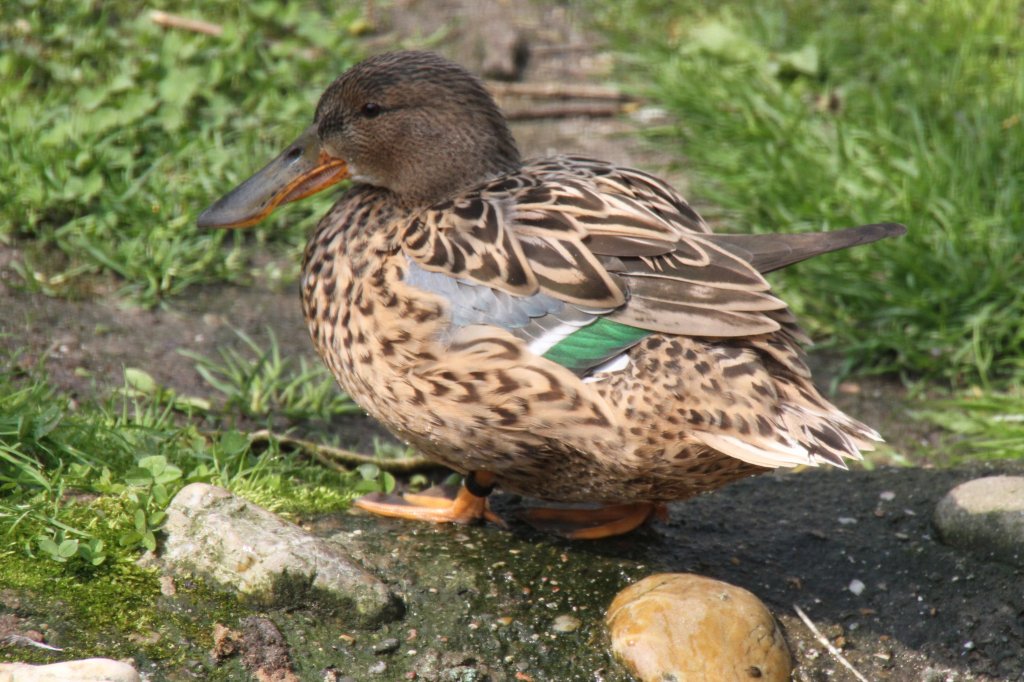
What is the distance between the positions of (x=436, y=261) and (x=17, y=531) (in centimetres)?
136

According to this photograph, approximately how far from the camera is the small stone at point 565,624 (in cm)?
345

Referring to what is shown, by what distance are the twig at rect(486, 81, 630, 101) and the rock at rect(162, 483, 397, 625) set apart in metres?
4.05

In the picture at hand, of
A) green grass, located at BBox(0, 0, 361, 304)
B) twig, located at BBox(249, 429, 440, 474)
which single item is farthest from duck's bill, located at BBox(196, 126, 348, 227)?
green grass, located at BBox(0, 0, 361, 304)

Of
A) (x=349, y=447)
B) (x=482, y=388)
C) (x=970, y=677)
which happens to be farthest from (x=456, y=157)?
(x=970, y=677)

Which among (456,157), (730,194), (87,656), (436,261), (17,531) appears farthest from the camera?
(730,194)

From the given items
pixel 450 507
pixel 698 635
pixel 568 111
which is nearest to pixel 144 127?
pixel 568 111

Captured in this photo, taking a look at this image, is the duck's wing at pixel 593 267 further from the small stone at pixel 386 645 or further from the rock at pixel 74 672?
the rock at pixel 74 672

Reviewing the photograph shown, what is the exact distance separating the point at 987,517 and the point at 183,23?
4.56 m

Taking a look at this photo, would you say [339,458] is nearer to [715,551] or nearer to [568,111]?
[715,551]

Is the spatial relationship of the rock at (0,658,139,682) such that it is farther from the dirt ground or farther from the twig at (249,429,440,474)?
the twig at (249,429,440,474)

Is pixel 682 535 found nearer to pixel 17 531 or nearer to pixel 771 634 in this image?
pixel 771 634

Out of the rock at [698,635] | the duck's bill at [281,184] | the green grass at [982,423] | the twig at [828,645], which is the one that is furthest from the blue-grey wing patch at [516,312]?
the green grass at [982,423]

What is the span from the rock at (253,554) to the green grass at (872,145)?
9.06 feet

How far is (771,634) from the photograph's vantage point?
134 inches
